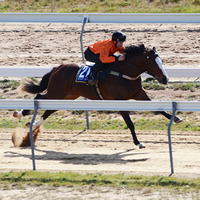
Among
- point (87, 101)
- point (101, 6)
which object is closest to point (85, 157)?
point (87, 101)

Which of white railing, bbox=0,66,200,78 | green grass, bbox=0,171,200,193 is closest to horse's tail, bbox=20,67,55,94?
white railing, bbox=0,66,200,78

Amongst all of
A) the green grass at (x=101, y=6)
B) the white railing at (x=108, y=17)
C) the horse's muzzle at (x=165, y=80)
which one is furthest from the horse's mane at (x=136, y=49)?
the green grass at (x=101, y=6)

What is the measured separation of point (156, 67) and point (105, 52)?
0.91 meters

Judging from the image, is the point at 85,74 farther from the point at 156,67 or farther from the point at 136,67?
→ the point at 156,67

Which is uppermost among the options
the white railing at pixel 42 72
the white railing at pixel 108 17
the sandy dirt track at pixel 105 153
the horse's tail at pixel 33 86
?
the white railing at pixel 108 17

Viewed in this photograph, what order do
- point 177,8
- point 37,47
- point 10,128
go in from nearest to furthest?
1. point 10,128
2. point 37,47
3. point 177,8

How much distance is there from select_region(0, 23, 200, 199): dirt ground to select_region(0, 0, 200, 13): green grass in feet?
7.13

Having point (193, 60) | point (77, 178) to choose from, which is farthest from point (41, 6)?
point (77, 178)

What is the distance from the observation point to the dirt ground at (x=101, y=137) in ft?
23.2

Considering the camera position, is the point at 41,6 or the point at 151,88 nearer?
the point at 151,88

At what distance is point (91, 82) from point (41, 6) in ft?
39.3

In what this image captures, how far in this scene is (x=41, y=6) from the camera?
19.7 metres

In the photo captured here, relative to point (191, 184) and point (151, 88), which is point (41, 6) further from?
point (191, 184)

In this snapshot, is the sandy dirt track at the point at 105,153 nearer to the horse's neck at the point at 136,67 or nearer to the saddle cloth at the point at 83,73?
the saddle cloth at the point at 83,73
